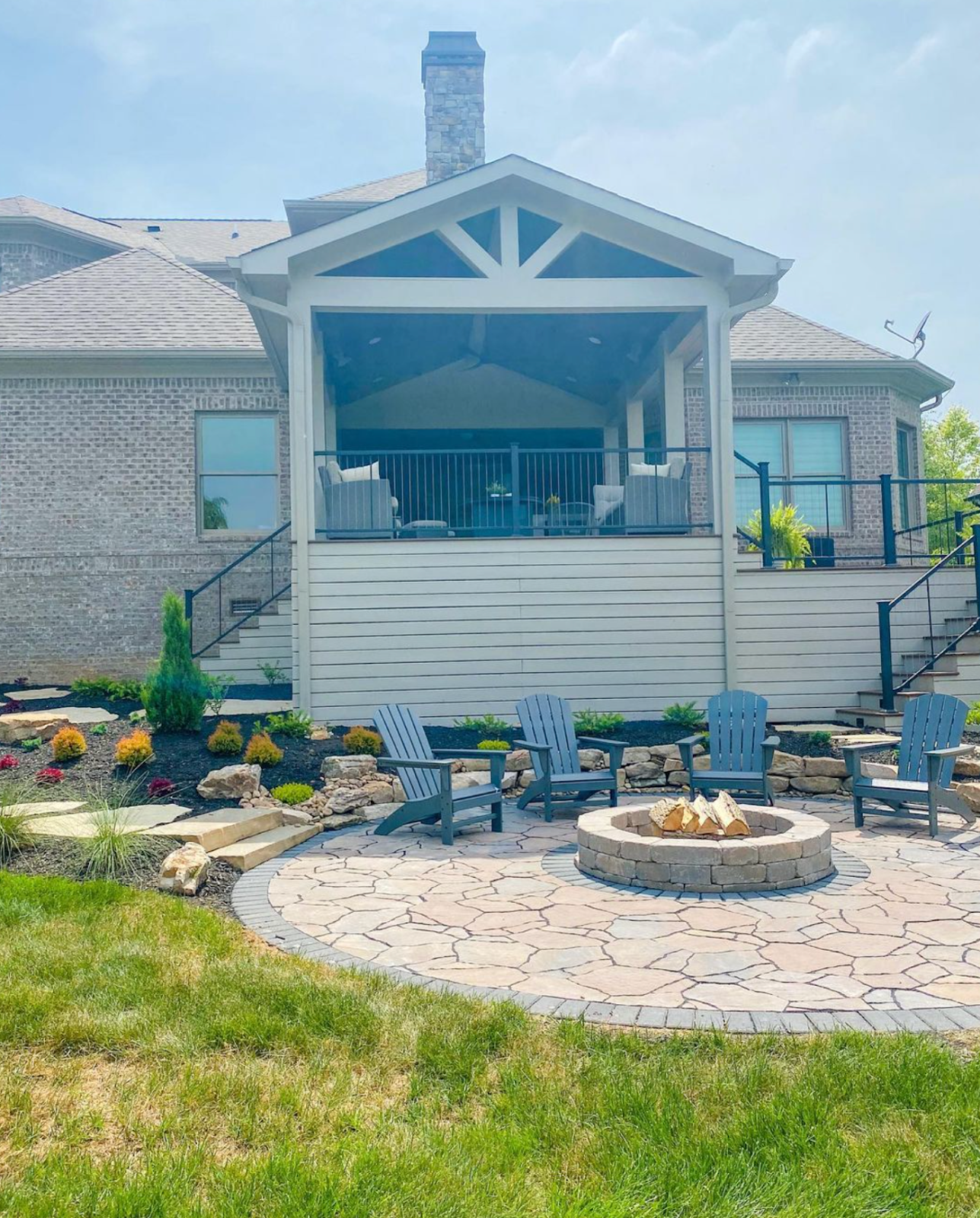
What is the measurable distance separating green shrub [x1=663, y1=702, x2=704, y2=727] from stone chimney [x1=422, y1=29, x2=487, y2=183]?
33.2 ft

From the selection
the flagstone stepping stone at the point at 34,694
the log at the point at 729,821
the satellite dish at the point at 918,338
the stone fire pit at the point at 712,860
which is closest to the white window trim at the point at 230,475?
the flagstone stepping stone at the point at 34,694

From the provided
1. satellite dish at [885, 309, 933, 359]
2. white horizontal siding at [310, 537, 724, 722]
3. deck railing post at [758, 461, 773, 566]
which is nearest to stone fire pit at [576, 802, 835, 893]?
white horizontal siding at [310, 537, 724, 722]

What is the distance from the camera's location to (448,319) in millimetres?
11953

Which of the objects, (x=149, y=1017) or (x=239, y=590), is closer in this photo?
(x=149, y=1017)

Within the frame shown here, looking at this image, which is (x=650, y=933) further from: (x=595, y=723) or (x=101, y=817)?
(x=595, y=723)

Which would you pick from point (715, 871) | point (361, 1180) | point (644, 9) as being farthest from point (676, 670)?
point (361, 1180)

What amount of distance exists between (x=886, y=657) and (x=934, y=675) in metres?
0.49

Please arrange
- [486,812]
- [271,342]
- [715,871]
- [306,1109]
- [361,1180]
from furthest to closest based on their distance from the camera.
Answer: [271,342] < [486,812] < [715,871] < [306,1109] < [361,1180]

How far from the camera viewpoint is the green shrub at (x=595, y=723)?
30.2 feet

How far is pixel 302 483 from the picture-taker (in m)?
9.65

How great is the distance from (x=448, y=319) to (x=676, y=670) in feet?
17.9

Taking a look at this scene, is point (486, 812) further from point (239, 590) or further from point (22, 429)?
point (22, 429)

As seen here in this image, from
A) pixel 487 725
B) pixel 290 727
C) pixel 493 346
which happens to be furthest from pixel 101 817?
pixel 493 346

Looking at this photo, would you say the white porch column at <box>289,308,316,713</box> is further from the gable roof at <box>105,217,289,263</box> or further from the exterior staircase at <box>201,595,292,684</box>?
the gable roof at <box>105,217,289,263</box>
